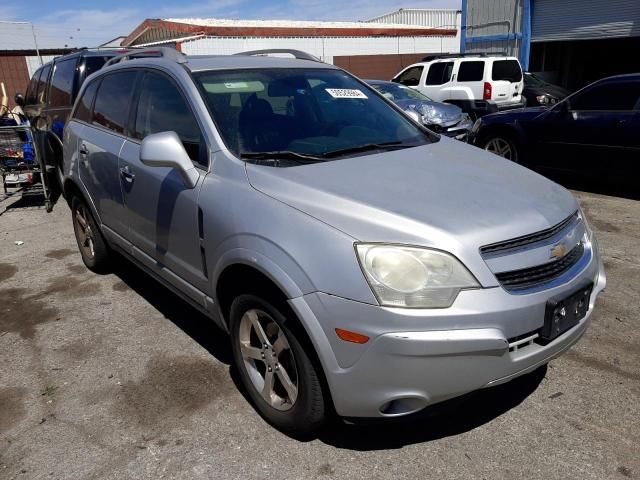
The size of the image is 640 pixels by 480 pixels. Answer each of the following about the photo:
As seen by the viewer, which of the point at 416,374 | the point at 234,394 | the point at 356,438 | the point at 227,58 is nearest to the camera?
the point at 416,374

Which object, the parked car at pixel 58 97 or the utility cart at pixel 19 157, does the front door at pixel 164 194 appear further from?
the utility cart at pixel 19 157

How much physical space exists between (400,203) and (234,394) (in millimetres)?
1494

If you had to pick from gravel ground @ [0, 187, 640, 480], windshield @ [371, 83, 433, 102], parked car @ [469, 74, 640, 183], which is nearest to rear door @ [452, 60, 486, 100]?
windshield @ [371, 83, 433, 102]

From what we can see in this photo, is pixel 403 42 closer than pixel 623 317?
No

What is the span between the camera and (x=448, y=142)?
11.4ft

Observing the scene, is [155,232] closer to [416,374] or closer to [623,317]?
[416,374]

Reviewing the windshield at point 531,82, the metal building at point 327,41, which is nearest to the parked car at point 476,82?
the windshield at point 531,82

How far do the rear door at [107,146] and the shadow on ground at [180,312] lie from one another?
661 mm

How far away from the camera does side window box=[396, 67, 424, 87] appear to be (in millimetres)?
14531

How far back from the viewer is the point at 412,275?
2.13 metres

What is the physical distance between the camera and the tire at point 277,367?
2.39 metres

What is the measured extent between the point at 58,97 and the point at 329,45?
20.2m

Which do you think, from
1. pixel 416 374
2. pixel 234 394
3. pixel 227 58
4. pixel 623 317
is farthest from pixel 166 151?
pixel 623 317

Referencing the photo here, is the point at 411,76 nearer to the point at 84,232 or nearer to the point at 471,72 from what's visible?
the point at 471,72
